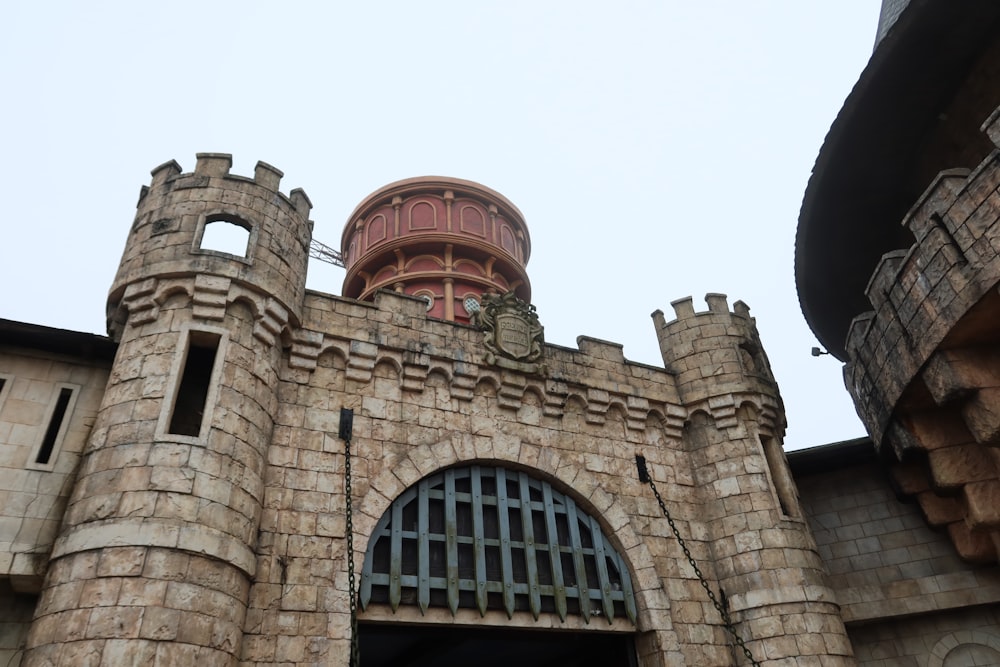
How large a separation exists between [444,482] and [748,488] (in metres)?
5.29

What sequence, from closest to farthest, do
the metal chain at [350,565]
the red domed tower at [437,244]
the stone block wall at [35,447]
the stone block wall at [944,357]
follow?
the stone block wall at [35,447], the metal chain at [350,565], the stone block wall at [944,357], the red domed tower at [437,244]

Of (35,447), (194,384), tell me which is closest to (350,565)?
(194,384)

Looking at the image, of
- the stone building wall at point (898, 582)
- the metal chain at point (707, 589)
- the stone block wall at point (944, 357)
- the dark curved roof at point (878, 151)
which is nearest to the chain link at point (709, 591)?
the metal chain at point (707, 589)

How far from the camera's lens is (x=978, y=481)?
1069 centimetres

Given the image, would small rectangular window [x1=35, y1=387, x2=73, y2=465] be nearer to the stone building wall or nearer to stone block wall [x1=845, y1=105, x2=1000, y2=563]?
stone block wall [x1=845, y1=105, x2=1000, y2=563]

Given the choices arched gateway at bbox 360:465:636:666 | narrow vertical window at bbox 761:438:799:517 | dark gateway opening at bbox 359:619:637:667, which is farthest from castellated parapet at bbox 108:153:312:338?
narrow vertical window at bbox 761:438:799:517

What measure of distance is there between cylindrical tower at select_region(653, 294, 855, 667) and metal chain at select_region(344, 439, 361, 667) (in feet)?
19.5

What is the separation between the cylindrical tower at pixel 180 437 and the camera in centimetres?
646

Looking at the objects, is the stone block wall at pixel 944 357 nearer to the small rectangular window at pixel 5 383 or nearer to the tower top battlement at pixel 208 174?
the tower top battlement at pixel 208 174

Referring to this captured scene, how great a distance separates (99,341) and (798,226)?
41.7 feet

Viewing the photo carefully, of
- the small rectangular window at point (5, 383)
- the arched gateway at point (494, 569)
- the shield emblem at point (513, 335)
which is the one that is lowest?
the arched gateway at point (494, 569)

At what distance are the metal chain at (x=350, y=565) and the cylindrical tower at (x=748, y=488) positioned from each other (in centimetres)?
594

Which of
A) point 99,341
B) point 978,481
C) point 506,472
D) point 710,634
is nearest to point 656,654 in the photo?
point 710,634

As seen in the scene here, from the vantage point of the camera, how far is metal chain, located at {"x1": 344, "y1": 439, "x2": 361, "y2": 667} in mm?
7637
